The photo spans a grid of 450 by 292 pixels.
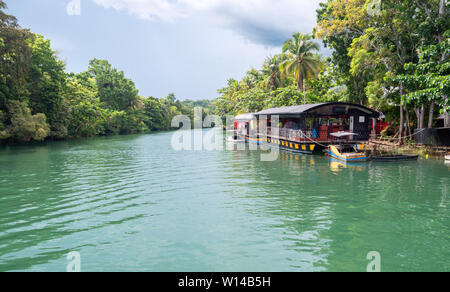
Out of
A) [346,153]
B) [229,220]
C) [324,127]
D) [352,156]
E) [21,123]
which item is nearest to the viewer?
[229,220]

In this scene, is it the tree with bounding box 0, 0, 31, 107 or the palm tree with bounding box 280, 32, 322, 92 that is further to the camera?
the palm tree with bounding box 280, 32, 322, 92

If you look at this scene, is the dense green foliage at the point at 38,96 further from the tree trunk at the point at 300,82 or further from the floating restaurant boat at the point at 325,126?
the tree trunk at the point at 300,82

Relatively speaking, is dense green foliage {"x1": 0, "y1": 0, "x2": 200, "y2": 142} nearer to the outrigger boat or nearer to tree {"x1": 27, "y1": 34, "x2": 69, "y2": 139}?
tree {"x1": 27, "y1": 34, "x2": 69, "y2": 139}

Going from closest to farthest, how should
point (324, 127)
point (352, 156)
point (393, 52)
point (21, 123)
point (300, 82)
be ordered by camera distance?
point (352, 156), point (393, 52), point (324, 127), point (21, 123), point (300, 82)

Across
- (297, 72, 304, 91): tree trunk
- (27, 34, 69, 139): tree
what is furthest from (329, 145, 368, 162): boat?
(27, 34, 69, 139): tree

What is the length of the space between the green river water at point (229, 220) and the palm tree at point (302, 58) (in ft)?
77.2

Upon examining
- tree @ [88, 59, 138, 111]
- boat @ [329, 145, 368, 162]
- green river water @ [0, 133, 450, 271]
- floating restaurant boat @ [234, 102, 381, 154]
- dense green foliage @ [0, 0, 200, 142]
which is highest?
tree @ [88, 59, 138, 111]

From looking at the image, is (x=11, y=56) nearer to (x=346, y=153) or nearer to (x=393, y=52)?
(x=346, y=153)

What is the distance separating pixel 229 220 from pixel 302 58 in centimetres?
3169

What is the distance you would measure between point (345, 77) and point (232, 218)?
22.9 m

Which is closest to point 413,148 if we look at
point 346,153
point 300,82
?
point 346,153

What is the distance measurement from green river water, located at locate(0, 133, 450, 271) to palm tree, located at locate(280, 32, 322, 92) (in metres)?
23.5

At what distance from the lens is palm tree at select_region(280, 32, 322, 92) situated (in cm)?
3566

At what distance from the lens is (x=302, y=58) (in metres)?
35.6
